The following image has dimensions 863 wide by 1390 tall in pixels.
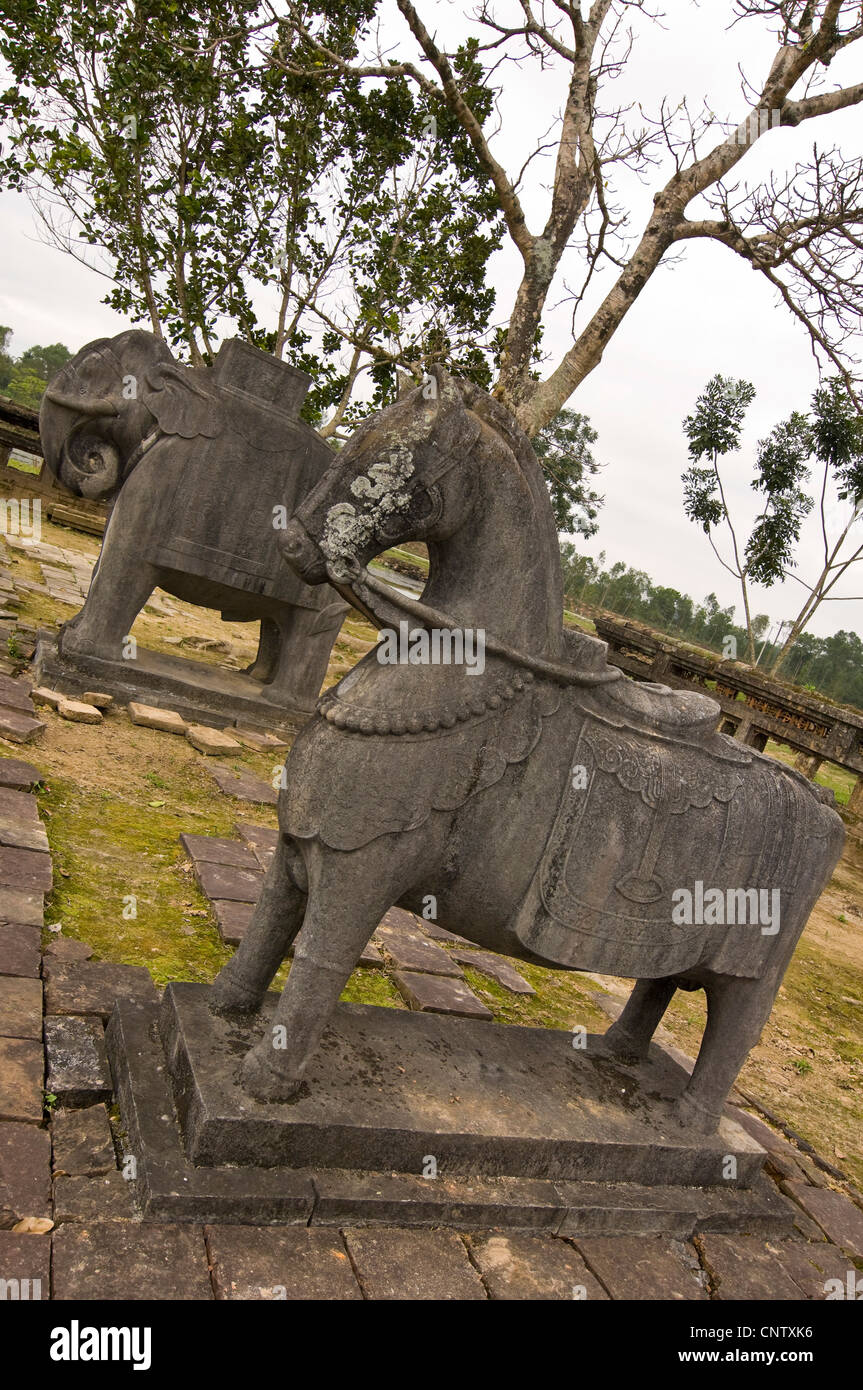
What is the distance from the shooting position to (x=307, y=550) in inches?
92.5

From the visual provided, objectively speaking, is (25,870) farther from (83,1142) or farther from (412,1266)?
(412,1266)

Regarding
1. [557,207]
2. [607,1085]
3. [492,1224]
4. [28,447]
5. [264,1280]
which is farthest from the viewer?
[28,447]

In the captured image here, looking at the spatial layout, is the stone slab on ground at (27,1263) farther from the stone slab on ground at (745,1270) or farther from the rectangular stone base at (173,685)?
the rectangular stone base at (173,685)

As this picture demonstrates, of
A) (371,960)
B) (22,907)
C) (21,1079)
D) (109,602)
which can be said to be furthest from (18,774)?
(21,1079)

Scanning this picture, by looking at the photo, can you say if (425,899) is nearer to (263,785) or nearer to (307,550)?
(307,550)

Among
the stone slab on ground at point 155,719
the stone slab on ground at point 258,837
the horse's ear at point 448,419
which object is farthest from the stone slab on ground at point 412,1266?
the stone slab on ground at point 155,719

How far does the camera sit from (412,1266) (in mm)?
2293

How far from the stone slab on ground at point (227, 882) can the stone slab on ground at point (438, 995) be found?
28.9 inches

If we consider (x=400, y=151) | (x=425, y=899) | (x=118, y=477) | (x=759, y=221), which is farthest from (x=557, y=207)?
(x=425, y=899)

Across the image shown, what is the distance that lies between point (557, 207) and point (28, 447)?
7.51m

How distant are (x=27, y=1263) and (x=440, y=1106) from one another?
45.0 inches

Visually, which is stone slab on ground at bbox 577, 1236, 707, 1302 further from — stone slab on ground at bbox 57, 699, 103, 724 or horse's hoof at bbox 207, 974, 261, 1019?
stone slab on ground at bbox 57, 699, 103, 724

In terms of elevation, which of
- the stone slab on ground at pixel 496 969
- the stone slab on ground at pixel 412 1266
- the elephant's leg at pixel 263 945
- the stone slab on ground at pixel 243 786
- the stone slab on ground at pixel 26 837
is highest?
the elephant's leg at pixel 263 945

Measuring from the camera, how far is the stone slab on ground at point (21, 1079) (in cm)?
233
